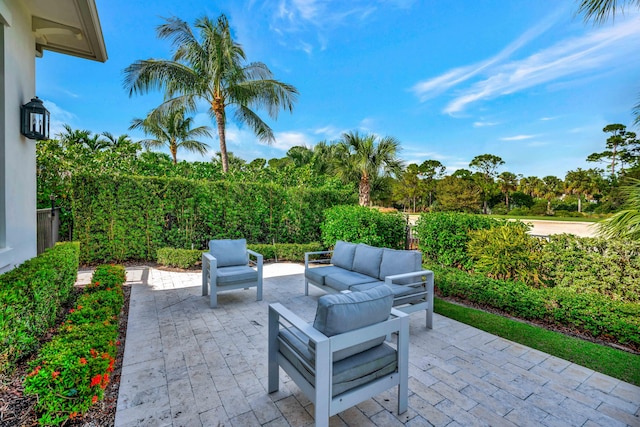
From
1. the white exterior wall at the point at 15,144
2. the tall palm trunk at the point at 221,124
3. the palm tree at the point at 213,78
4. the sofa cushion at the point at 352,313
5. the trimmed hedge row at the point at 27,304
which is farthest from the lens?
the tall palm trunk at the point at 221,124

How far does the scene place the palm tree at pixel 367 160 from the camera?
13539 mm

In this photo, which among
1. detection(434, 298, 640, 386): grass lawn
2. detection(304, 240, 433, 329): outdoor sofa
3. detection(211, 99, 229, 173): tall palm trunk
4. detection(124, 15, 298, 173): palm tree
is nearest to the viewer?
detection(434, 298, 640, 386): grass lawn

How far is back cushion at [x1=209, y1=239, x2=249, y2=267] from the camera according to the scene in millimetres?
5027

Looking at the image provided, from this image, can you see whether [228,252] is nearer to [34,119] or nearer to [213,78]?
[34,119]

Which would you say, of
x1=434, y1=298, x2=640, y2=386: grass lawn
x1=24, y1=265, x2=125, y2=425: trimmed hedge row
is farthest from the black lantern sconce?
x1=434, y1=298, x2=640, y2=386: grass lawn

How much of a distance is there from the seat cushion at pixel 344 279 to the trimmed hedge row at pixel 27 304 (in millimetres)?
3339

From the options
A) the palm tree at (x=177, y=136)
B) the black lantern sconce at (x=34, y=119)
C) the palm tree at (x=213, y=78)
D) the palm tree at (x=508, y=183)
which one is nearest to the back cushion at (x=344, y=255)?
the black lantern sconce at (x=34, y=119)

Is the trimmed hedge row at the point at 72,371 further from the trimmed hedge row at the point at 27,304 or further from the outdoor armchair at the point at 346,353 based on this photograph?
the outdoor armchair at the point at 346,353

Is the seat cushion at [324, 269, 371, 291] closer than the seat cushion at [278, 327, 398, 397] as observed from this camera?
No

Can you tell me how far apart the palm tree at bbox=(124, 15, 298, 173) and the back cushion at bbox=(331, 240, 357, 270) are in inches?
246

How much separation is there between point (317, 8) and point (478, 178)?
3924 cm

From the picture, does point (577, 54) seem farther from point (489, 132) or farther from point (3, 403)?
point (489, 132)

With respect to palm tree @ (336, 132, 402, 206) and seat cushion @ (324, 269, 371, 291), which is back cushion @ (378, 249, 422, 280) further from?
palm tree @ (336, 132, 402, 206)

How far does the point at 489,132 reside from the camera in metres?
21.9
